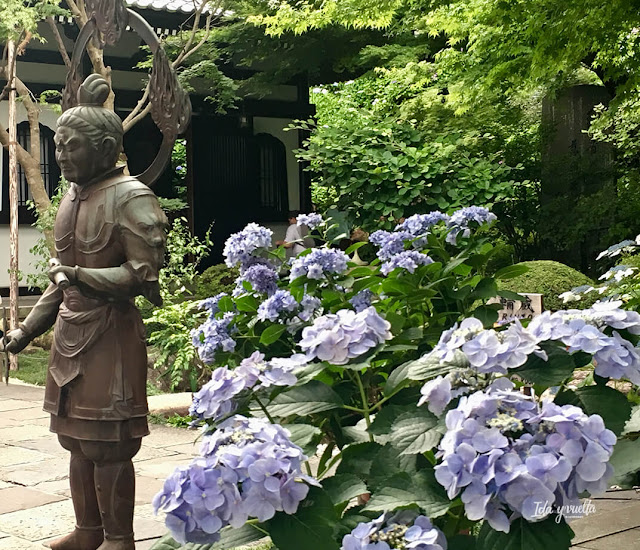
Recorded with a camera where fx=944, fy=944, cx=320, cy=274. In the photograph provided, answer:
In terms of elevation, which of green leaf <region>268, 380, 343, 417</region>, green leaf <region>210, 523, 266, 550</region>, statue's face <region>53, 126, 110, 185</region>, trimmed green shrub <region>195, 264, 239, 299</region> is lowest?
trimmed green shrub <region>195, 264, 239, 299</region>

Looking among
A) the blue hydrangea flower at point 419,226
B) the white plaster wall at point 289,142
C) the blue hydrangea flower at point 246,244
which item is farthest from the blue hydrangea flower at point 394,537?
the white plaster wall at point 289,142

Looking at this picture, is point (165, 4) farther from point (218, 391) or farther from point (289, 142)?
point (218, 391)

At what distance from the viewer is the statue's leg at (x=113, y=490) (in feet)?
12.6

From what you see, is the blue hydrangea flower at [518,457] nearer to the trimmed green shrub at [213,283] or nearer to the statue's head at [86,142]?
the statue's head at [86,142]

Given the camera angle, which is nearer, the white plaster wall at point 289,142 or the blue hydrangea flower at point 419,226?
the blue hydrangea flower at point 419,226

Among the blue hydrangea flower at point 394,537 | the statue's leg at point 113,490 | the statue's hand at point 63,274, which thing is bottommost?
the statue's leg at point 113,490

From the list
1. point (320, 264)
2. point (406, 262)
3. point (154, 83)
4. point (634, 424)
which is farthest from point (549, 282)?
point (634, 424)

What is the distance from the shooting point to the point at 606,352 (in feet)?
6.19

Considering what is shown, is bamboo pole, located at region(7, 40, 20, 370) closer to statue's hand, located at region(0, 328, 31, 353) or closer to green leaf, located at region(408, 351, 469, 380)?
statue's hand, located at region(0, 328, 31, 353)

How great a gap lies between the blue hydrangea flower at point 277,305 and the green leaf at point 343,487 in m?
1.26

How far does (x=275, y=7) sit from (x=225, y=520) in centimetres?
1340

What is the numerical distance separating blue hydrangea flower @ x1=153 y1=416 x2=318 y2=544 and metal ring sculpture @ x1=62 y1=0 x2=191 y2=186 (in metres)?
2.83

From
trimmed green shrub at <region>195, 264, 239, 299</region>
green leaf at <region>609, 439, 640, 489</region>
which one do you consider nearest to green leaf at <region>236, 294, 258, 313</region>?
green leaf at <region>609, 439, 640, 489</region>

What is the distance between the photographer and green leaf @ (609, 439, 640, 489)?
1.87 metres
